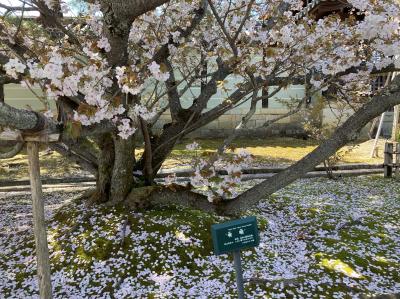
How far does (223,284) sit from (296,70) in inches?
123

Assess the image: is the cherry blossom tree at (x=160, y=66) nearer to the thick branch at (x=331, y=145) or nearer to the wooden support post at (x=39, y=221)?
the thick branch at (x=331, y=145)

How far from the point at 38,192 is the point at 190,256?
2.11 meters

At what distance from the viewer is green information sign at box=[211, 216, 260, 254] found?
9.41 feet

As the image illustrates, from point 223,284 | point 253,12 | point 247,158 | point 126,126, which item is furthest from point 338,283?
point 253,12

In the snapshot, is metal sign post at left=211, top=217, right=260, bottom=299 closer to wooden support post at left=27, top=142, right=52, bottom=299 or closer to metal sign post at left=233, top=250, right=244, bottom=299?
metal sign post at left=233, top=250, right=244, bottom=299

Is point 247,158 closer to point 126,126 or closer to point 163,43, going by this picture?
point 126,126

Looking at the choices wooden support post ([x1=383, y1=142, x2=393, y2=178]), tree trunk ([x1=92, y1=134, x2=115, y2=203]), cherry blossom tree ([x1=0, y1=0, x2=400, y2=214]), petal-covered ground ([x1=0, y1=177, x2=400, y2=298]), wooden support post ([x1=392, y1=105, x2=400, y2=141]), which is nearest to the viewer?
cherry blossom tree ([x1=0, y1=0, x2=400, y2=214])

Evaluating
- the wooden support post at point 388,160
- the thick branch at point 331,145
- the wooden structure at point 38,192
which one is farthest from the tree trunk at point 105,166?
the wooden support post at point 388,160

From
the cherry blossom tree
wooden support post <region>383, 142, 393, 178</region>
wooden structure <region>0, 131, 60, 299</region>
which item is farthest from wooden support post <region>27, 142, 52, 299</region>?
wooden support post <region>383, 142, 393, 178</region>

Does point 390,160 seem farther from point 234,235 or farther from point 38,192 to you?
point 38,192

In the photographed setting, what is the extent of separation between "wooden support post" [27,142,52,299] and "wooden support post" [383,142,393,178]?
782 cm

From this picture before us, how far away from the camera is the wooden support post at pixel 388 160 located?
8.95 meters

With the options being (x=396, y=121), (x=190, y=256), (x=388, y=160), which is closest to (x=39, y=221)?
(x=190, y=256)

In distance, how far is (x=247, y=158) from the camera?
15.1 feet
